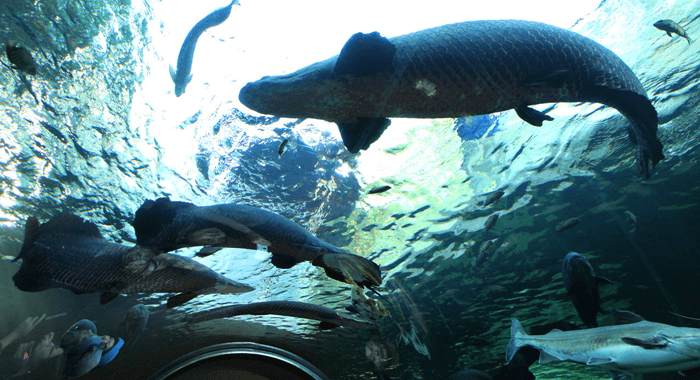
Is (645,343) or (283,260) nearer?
(283,260)

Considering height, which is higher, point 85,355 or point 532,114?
point 85,355

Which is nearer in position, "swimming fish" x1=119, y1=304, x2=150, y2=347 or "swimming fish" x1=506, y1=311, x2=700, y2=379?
"swimming fish" x1=506, y1=311, x2=700, y2=379

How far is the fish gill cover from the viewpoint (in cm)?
343

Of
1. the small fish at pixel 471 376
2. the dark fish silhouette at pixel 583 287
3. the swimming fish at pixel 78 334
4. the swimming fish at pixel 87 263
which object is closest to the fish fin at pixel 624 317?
the dark fish silhouette at pixel 583 287

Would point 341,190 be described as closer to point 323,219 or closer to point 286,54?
point 323,219

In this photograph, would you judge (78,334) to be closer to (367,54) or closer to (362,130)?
(362,130)

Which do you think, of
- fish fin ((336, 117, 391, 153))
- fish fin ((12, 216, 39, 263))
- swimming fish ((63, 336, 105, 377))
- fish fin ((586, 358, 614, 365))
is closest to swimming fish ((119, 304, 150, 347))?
swimming fish ((63, 336, 105, 377))

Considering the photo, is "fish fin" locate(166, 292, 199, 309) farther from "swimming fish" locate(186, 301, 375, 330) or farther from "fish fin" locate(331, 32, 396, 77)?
"fish fin" locate(331, 32, 396, 77)

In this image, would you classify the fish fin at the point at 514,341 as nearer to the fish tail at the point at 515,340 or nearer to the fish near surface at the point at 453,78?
the fish tail at the point at 515,340

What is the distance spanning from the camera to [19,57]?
2.87 meters

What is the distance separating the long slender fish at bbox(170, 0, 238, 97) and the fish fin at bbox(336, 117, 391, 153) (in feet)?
8.09

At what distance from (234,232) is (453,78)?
1.96 meters

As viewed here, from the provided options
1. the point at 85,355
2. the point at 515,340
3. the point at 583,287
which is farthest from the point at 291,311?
the point at 583,287

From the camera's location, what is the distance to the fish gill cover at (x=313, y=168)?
11.2 ft
